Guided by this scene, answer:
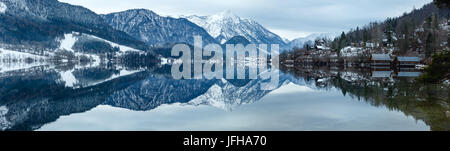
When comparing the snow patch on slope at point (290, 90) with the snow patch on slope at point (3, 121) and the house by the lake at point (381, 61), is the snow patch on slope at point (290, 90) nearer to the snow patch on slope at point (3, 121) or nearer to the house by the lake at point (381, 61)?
the snow patch on slope at point (3, 121)

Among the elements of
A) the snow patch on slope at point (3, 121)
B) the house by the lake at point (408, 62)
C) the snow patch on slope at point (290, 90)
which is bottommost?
the snow patch on slope at point (3, 121)

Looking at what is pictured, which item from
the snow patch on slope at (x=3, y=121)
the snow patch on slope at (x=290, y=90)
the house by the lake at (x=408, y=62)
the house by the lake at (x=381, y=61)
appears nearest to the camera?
the snow patch on slope at (x=3, y=121)

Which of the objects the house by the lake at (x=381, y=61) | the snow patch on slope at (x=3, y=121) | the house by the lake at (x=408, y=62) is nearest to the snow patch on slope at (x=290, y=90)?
the snow patch on slope at (x=3, y=121)

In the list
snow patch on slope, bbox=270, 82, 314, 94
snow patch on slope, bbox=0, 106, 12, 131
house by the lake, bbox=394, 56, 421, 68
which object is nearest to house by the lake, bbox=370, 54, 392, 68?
house by the lake, bbox=394, 56, 421, 68

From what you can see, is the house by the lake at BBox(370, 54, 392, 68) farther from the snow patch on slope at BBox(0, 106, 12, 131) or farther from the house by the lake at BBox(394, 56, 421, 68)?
the snow patch on slope at BBox(0, 106, 12, 131)

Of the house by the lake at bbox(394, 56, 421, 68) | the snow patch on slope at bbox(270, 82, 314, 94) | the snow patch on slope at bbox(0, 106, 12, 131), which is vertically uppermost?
the house by the lake at bbox(394, 56, 421, 68)

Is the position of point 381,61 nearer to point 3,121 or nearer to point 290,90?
point 290,90

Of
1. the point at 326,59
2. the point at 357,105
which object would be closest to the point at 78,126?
the point at 357,105

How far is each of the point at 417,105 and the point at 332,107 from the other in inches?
194

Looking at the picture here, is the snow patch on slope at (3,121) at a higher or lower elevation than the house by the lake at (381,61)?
lower

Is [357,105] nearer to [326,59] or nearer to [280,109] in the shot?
[280,109]

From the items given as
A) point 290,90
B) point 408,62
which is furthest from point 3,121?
point 408,62
